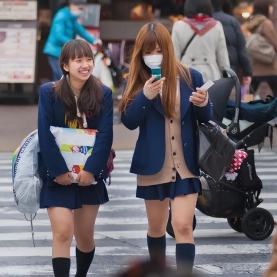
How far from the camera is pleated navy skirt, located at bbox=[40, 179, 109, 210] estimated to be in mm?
5562

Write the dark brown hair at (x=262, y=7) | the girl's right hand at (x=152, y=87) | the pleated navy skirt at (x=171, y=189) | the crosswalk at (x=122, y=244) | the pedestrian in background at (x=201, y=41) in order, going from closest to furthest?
the girl's right hand at (x=152, y=87), the pleated navy skirt at (x=171, y=189), the crosswalk at (x=122, y=244), the pedestrian in background at (x=201, y=41), the dark brown hair at (x=262, y=7)

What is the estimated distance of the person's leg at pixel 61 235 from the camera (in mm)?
5551

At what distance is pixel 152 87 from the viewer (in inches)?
218

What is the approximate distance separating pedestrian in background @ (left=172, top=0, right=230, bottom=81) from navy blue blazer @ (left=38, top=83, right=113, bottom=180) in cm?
501

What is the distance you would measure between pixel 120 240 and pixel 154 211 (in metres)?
2.36

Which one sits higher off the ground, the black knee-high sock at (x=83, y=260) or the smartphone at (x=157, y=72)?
the smartphone at (x=157, y=72)

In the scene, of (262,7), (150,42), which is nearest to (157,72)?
(150,42)

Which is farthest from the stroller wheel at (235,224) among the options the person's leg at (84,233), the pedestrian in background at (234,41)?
the pedestrian in background at (234,41)

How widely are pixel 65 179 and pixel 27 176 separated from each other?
0.88 feet

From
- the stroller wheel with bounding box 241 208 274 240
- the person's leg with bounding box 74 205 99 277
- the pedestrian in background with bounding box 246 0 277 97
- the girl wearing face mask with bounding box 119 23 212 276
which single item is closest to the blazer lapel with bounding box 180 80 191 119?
the girl wearing face mask with bounding box 119 23 212 276

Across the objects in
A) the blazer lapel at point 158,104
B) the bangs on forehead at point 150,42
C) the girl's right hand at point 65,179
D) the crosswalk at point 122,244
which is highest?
the bangs on forehead at point 150,42

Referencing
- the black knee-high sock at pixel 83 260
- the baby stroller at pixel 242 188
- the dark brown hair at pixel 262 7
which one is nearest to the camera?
the black knee-high sock at pixel 83 260

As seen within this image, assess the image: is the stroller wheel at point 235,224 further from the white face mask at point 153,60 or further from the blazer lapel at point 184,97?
the white face mask at point 153,60

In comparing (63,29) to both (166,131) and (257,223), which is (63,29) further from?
(166,131)
